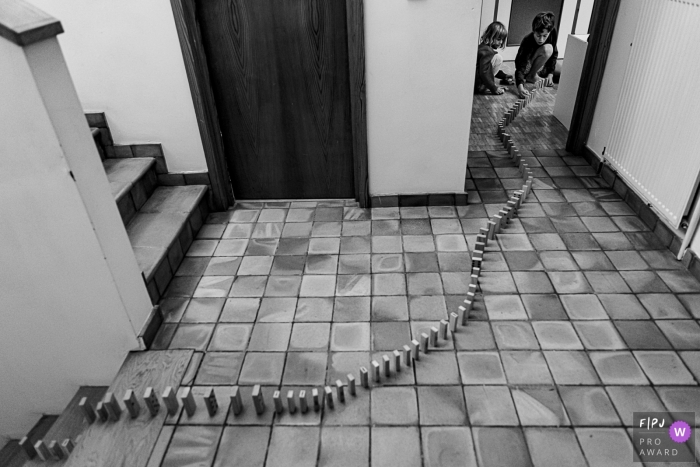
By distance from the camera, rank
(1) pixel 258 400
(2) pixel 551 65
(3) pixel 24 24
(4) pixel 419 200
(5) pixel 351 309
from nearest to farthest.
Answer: (3) pixel 24 24, (1) pixel 258 400, (5) pixel 351 309, (4) pixel 419 200, (2) pixel 551 65

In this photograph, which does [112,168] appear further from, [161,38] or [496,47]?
[496,47]

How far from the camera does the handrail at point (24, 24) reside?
1.50 metres

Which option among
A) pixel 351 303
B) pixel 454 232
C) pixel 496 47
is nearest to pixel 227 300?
pixel 351 303

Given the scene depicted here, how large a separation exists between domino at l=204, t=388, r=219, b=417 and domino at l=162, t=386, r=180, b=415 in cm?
12

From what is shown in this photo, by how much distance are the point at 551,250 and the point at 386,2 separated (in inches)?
67.9

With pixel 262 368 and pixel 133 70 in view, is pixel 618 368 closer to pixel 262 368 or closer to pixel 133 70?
pixel 262 368

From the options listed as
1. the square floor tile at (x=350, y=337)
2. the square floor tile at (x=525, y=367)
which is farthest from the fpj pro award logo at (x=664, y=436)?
the square floor tile at (x=350, y=337)

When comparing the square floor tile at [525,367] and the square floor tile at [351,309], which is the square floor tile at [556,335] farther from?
the square floor tile at [351,309]

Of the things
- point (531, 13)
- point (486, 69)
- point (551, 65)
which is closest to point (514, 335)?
point (486, 69)

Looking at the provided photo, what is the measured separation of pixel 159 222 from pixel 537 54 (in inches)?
182

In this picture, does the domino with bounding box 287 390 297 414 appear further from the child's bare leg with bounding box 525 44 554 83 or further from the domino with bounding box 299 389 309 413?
the child's bare leg with bounding box 525 44 554 83

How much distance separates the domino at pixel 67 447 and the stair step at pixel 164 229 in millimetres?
793

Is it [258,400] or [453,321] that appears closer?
[258,400]

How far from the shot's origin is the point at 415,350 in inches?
82.6
